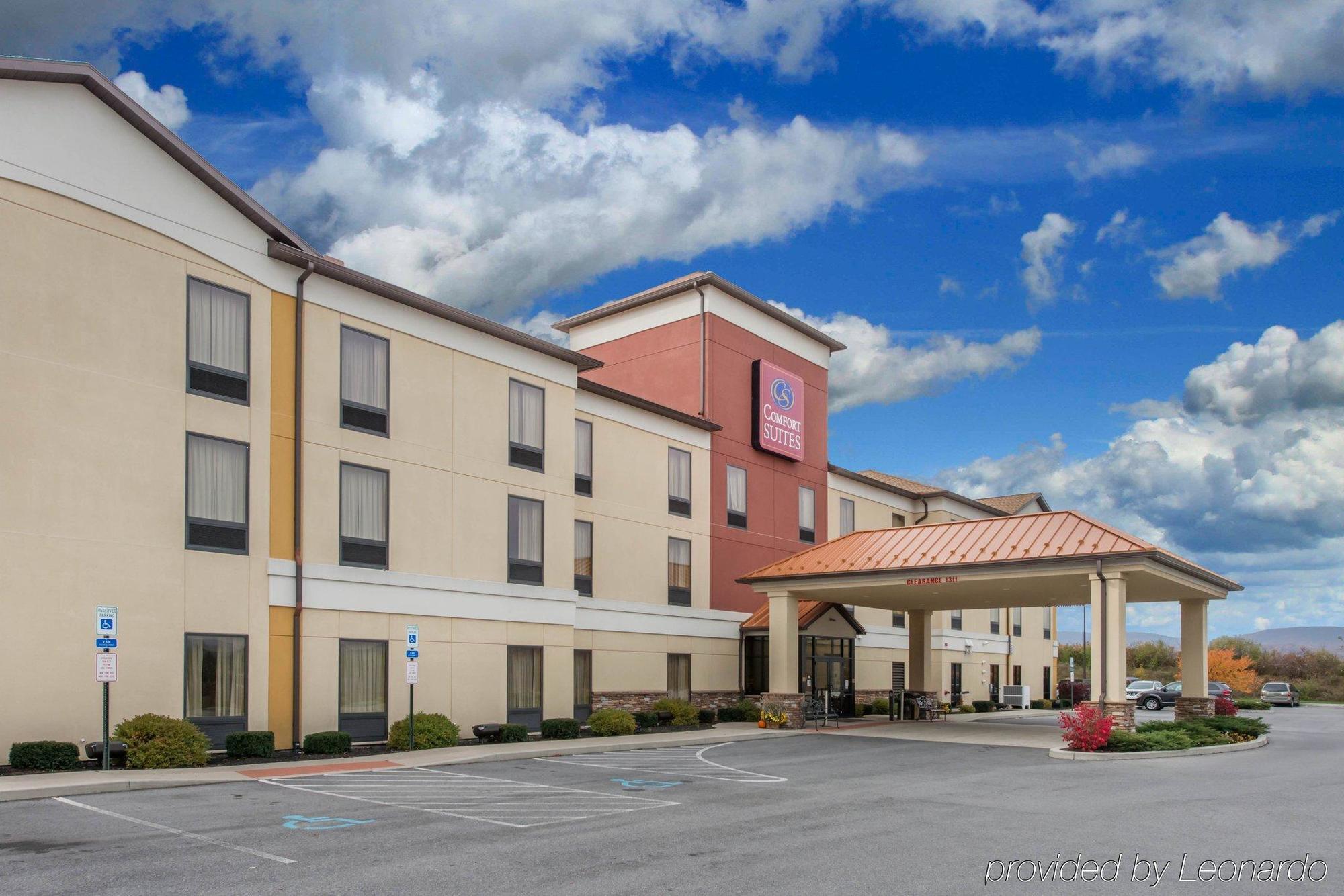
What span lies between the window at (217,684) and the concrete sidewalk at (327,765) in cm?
144

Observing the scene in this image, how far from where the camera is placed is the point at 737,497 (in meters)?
40.2

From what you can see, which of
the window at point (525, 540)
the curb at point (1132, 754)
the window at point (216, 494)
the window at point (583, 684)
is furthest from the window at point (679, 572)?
the window at point (216, 494)

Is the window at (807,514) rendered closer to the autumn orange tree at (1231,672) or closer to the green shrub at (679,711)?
the green shrub at (679,711)

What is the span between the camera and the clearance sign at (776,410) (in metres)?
40.8

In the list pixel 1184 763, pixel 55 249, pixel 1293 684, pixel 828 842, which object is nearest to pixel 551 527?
pixel 55 249

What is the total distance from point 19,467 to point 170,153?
7.07m

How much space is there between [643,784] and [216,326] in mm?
12651

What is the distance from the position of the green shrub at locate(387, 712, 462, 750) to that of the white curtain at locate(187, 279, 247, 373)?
8414 millimetres

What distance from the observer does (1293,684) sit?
77562 mm

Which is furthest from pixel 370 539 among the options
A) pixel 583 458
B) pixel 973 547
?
pixel 973 547

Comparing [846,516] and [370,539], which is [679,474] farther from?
[370,539]

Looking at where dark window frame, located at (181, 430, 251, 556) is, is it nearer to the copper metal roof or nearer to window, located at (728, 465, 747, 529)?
the copper metal roof

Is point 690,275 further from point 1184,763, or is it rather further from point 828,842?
point 828,842

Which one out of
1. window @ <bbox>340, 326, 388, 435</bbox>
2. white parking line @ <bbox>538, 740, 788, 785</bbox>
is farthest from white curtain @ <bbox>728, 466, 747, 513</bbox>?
window @ <bbox>340, 326, 388, 435</bbox>
